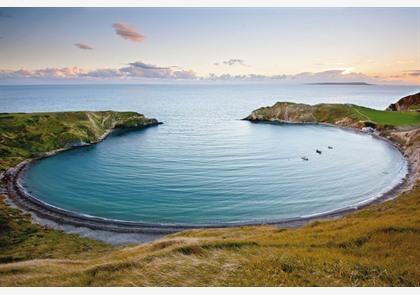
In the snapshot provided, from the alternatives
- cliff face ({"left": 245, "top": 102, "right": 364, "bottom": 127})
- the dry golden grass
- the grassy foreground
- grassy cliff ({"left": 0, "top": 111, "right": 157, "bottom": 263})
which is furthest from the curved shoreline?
cliff face ({"left": 245, "top": 102, "right": 364, "bottom": 127})

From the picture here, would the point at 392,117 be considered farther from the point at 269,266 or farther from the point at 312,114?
the point at 269,266

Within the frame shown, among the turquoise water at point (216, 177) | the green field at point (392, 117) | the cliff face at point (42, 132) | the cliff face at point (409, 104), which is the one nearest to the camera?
the turquoise water at point (216, 177)

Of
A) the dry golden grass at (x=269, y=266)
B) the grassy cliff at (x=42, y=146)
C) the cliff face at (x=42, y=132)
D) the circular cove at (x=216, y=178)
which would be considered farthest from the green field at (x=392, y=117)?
the dry golden grass at (x=269, y=266)

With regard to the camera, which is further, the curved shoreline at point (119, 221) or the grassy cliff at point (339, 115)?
the grassy cliff at point (339, 115)

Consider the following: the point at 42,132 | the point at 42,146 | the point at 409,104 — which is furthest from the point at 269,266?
the point at 409,104

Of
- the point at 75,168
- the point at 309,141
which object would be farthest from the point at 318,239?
the point at 309,141

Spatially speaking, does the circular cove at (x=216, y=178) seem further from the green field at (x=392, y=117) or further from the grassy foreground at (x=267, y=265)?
the grassy foreground at (x=267, y=265)

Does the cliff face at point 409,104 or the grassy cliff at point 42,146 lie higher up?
the cliff face at point 409,104

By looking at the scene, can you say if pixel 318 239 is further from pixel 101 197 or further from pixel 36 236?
pixel 101 197
